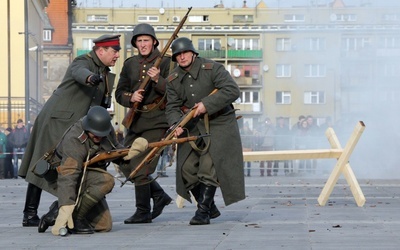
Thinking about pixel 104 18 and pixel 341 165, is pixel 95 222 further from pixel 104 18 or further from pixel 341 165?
pixel 104 18

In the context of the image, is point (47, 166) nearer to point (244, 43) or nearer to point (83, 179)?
point (83, 179)

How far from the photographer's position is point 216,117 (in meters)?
12.5

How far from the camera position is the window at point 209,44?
93.8 m

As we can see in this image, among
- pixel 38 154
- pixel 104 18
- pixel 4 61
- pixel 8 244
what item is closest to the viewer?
pixel 8 244

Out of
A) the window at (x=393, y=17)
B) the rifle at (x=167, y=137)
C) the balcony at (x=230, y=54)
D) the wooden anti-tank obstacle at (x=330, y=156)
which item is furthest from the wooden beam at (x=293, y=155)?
the balcony at (x=230, y=54)

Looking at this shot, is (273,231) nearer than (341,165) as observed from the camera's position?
Yes

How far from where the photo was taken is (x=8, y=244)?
398 inches

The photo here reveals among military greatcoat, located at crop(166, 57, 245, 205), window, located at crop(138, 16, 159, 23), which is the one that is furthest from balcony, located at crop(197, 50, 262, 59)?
military greatcoat, located at crop(166, 57, 245, 205)

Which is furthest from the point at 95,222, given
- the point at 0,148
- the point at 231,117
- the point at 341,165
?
the point at 0,148

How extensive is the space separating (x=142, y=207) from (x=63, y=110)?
4.60 feet

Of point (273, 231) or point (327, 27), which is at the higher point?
point (327, 27)

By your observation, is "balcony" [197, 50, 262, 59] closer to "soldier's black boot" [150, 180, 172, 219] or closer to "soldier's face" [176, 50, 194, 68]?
"soldier's black boot" [150, 180, 172, 219]

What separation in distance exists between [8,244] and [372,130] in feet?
61.1

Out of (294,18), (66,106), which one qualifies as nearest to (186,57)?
(66,106)
